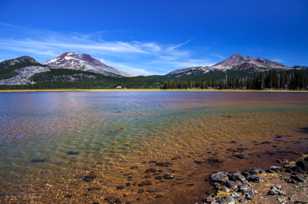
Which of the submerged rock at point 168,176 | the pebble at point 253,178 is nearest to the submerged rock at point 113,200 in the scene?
the submerged rock at point 168,176

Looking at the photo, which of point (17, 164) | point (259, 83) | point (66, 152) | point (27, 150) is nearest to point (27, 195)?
point (17, 164)

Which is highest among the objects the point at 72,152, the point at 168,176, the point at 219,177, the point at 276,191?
the point at 276,191

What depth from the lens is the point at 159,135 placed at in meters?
17.1

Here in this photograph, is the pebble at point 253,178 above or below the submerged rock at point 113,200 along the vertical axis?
above

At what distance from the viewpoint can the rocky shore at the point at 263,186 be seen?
6.36 m

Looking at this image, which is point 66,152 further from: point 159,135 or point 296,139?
point 296,139

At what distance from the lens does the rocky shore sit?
6355 mm

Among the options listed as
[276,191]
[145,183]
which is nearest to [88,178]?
[145,183]

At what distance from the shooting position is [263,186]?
7328 millimetres

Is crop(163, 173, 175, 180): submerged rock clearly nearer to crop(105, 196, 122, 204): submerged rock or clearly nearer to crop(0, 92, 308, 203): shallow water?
crop(0, 92, 308, 203): shallow water

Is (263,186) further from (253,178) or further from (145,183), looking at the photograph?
(145,183)

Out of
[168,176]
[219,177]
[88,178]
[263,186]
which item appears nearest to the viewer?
[263,186]

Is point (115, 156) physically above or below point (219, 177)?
below

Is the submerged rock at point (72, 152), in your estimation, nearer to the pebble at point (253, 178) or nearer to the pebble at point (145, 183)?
the pebble at point (145, 183)
